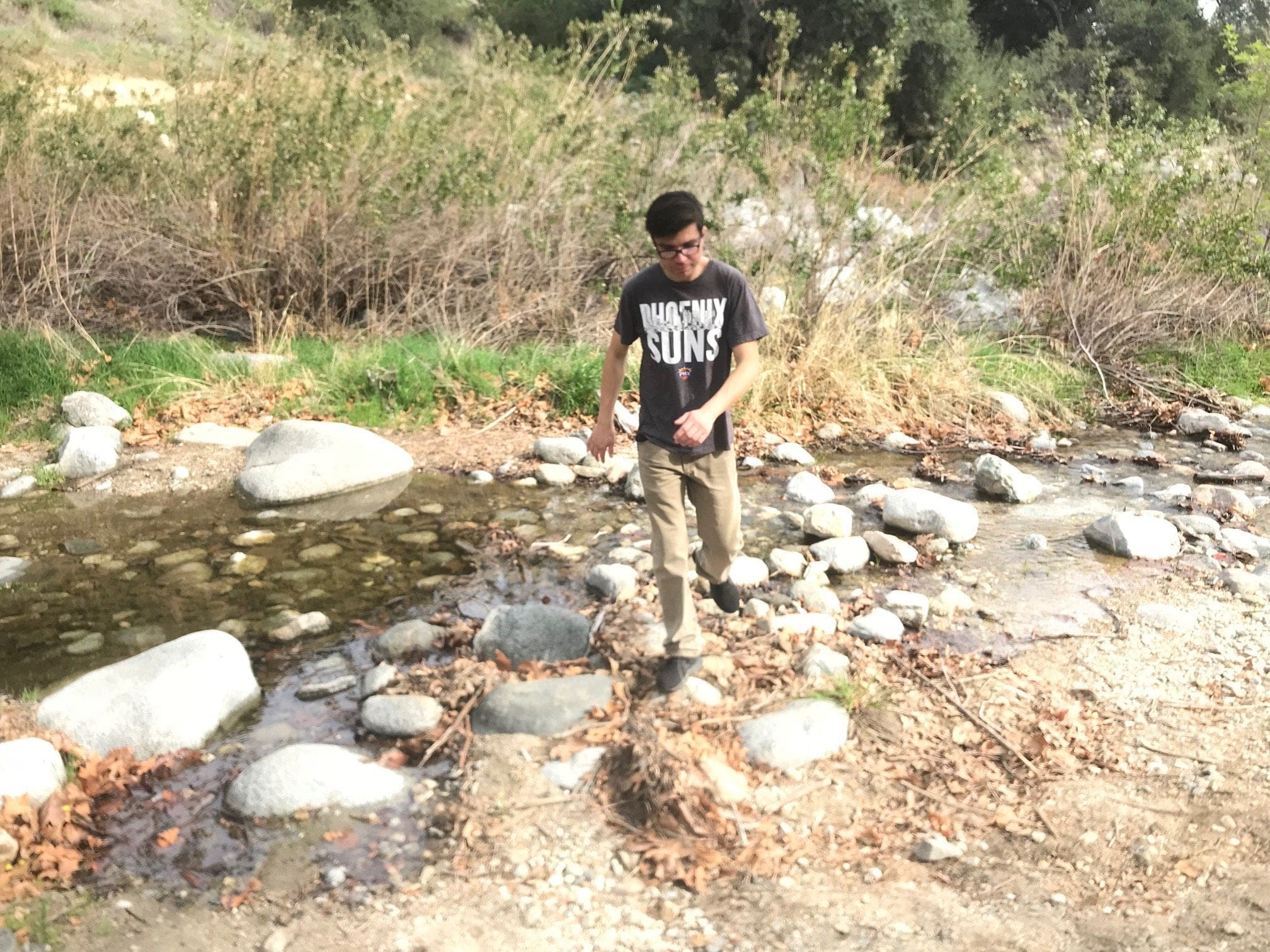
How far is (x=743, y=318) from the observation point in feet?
11.8

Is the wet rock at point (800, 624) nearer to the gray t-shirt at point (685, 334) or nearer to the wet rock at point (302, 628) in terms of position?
the gray t-shirt at point (685, 334)

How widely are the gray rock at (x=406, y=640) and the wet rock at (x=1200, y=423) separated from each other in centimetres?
636

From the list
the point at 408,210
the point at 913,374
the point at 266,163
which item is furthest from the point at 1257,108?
the point at 266,163

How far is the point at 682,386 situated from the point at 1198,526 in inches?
139

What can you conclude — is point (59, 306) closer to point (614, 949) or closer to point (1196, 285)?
point (614, 949)

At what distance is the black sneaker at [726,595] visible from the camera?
427 cm

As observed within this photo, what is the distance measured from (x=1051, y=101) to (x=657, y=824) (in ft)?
77.4

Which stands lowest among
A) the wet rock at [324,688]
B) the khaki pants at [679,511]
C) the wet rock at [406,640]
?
the wet rock at [324,688]

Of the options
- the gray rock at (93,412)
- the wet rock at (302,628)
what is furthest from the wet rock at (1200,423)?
the gray rock at (93,412)

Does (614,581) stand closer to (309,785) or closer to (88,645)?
(309,785)

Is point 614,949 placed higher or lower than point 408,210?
lower

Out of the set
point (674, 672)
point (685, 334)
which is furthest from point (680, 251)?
point (674, 672)

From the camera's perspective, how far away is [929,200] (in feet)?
28.1

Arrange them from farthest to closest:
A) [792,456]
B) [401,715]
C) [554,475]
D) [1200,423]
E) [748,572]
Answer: [1200,423], [792,456], [554,475], [748,572], [401,715]
